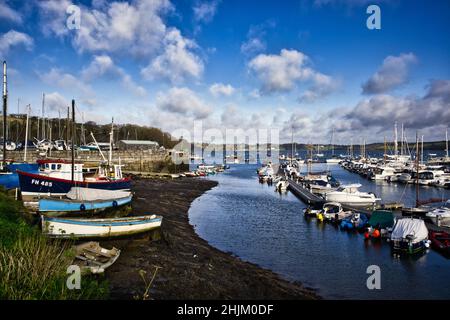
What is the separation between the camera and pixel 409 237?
957 inches

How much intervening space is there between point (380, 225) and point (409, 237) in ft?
16.2

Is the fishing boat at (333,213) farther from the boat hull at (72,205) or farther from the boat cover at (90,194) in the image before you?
the boat hull at (72,205)

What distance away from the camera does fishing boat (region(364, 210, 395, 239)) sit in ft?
91.5

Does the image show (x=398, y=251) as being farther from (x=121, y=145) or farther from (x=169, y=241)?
(x=121, y=145)

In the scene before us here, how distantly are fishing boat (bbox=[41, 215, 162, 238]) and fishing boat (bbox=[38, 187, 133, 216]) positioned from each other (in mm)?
4062

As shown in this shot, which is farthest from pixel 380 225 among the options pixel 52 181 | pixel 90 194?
pixel 52 181

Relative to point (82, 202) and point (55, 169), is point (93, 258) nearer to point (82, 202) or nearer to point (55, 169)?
point (82, 202)

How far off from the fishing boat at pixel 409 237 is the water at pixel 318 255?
30.3 inches

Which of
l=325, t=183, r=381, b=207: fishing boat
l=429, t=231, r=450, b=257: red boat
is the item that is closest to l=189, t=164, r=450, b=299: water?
l=429, t=231, r=450, b=257: red boat

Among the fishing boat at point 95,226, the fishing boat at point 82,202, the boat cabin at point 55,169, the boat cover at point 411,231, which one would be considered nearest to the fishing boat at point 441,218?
the boat cover at point 411,231
